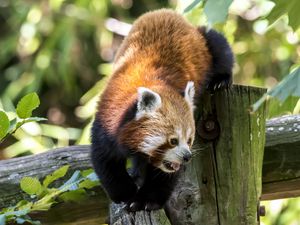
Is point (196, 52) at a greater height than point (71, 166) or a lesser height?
greater

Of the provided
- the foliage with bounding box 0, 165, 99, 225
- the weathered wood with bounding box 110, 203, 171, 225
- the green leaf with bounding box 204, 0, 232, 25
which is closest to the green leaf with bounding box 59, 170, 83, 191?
the foliage with bounding box 0, 165, 99, 225

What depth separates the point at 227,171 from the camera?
6.92ft

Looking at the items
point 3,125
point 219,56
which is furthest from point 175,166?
point 219,56

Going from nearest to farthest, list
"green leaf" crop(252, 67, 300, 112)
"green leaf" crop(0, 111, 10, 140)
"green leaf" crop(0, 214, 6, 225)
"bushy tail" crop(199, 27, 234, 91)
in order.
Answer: "green leaf" crop(252, 67, 300, 112) < "green leaf" crop(0, 214, 6, 225) < "green leaf" crop(0, 111, 10, 140) < "bushy tail" crop(199, 27, 234, 91)

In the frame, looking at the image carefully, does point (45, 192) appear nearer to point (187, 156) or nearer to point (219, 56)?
point (187, 156)

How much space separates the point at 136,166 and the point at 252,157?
46 centimetres

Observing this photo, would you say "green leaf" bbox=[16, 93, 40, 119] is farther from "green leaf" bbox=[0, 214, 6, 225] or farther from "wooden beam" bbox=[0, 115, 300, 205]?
"wooden beam" bbox=[0, 115, 300, 205]

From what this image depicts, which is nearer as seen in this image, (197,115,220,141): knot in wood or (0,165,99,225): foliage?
(0,165,99,225): foliage

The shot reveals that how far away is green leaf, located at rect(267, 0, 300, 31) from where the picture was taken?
125cm

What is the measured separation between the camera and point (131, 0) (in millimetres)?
6844

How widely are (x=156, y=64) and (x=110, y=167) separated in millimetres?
374

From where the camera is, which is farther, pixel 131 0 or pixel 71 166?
pixel 131 0

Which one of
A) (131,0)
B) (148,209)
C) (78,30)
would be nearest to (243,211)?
(148,209)

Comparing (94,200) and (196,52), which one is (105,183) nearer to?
(94,200)
